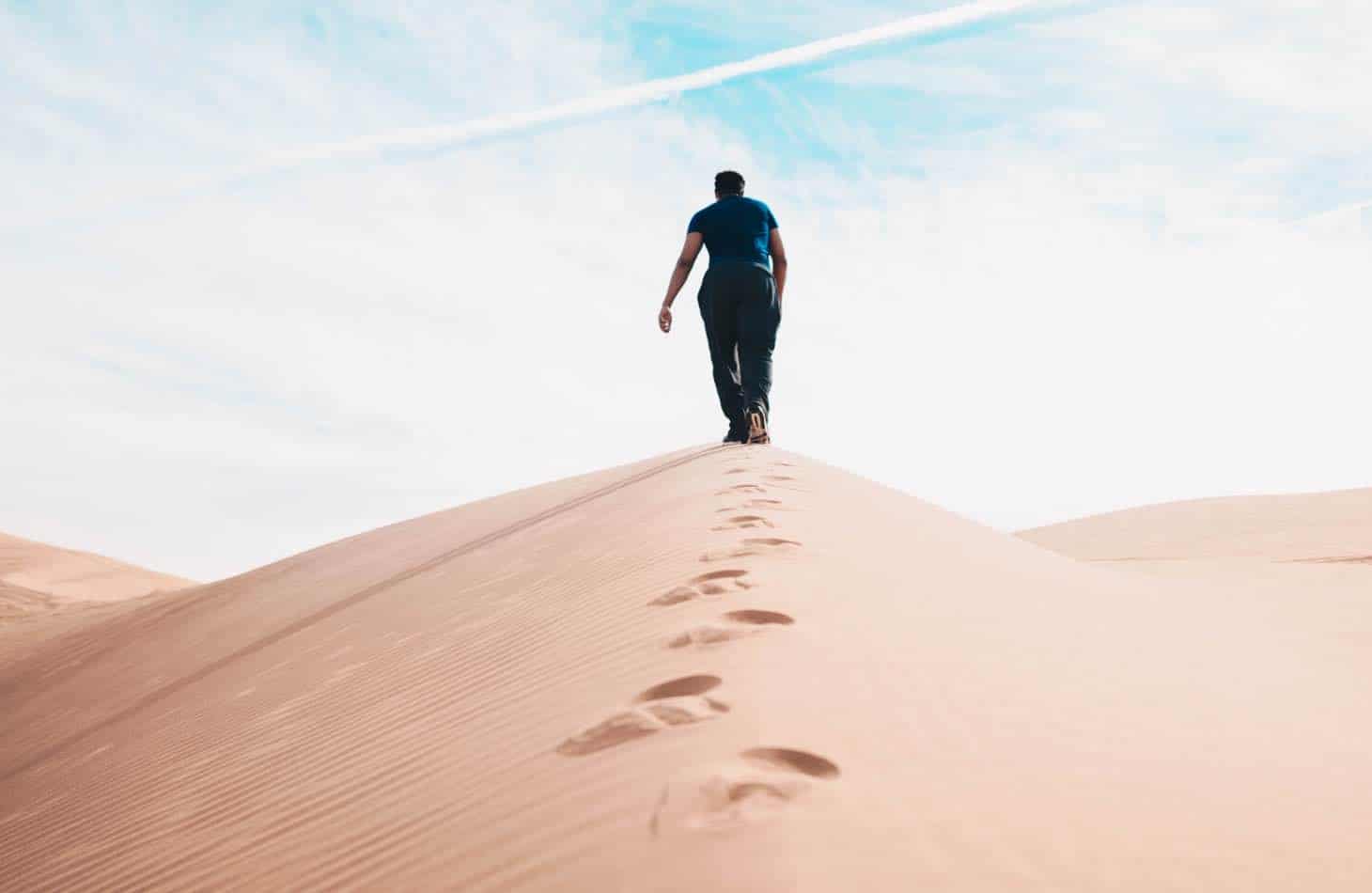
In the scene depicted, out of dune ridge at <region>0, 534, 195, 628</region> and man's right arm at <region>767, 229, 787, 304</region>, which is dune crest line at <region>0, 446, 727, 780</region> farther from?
dune ridge at <region>0, 534, 195, 628</region>

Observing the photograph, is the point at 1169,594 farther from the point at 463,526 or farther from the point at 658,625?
the point at 463,526

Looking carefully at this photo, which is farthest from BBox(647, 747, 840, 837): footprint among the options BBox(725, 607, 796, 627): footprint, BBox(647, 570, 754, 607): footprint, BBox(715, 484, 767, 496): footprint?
BBox(715, 484, 767, 496): footprint

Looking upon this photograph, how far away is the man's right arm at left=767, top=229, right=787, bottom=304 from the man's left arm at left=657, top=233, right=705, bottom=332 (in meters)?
0.57

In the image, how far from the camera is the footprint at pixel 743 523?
460 cm

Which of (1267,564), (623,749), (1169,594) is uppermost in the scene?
(1267,564)

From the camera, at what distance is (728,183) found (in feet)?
27.1

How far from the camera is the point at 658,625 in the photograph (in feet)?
10.1

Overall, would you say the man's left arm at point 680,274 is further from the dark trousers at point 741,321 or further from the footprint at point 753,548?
the footprint at point 753,548

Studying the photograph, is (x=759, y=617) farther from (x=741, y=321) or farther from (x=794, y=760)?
(x=741, y=321)

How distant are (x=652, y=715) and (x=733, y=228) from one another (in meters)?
6.29

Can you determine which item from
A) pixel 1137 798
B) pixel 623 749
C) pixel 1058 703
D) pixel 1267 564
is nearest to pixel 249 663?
pixel 623 749

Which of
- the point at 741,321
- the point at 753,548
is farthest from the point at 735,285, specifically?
the point at 753,548

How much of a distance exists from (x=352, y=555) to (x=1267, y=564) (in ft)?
25.7

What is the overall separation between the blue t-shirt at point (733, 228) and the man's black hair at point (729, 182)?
65 mm
